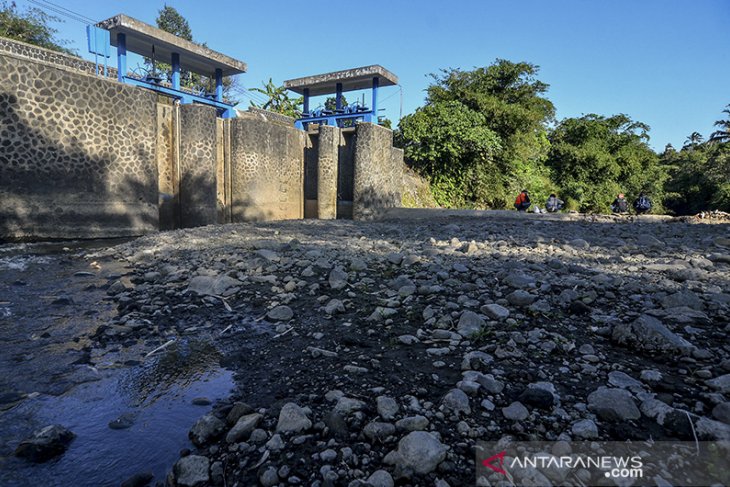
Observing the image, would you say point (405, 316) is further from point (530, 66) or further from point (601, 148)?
point (601, 148)

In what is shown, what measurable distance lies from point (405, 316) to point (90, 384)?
1.92m

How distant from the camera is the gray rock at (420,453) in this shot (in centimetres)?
133

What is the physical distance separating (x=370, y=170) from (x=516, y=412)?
35.1ft

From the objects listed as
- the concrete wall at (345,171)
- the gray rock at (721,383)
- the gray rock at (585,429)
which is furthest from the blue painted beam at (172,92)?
the gray rock at (721,383)

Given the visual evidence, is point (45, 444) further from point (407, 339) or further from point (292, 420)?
point (407, 339)

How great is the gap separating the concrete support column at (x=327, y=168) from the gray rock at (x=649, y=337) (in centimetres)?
996

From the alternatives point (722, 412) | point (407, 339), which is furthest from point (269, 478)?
point (722, 412)

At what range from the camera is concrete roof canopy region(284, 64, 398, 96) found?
16672 millimetres

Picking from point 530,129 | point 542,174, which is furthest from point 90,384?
point 542,174

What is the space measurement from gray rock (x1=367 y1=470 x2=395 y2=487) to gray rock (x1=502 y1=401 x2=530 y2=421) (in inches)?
22.7

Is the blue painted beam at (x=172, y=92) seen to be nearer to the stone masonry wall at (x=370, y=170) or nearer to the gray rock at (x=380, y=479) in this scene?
the stone masonry wall at (x=370, y=170)

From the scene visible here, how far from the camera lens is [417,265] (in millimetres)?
4102

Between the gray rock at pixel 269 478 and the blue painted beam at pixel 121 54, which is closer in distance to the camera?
the gray rock at pixel 269 478

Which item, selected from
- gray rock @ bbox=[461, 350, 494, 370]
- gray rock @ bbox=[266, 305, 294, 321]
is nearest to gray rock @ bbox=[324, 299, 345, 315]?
gray rock @ bbox=[266, 305, 294, 321]
